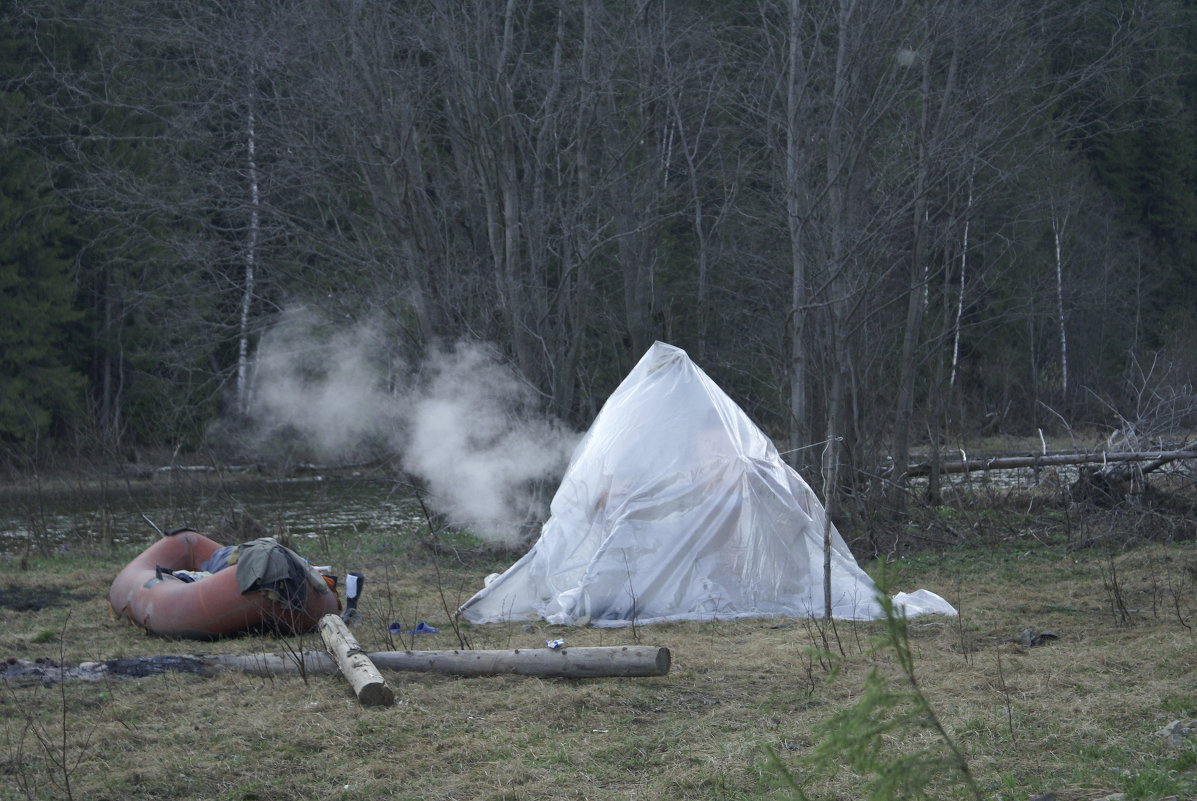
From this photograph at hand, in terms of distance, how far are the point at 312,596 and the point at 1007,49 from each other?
10.5 metres

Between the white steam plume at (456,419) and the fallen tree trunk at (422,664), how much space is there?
232 inches

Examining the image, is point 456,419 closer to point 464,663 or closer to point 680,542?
point 680,542

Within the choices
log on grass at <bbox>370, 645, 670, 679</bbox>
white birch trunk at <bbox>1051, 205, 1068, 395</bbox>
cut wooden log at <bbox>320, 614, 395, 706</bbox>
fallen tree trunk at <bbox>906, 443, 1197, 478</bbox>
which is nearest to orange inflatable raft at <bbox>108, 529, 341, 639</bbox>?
cut wooden log at <bbox>320, 614, 395, 706</bbox>

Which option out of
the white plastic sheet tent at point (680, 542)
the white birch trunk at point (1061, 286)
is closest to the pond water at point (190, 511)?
the white plastic sheet tent at point (680, 542)

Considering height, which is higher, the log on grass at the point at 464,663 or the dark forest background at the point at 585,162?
the dark forest background at the point at 585,162

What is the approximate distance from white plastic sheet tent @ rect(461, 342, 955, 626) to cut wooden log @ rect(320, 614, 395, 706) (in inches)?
72.2

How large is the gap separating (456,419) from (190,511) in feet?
11.6

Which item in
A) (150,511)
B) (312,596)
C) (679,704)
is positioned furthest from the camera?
(150,511)

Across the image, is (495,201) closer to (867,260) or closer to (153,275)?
(867,260)

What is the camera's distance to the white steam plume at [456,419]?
13.5 m

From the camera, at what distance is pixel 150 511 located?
17500 millimetres

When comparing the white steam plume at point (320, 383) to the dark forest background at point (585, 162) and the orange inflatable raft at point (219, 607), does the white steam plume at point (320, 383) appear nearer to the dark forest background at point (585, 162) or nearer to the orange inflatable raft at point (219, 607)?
the dark forest background at point (585, 162)

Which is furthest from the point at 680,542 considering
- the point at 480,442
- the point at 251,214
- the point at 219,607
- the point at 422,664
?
the point at 251,214

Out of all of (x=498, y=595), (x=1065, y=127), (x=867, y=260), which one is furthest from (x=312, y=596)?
(x=1065, y=127)
